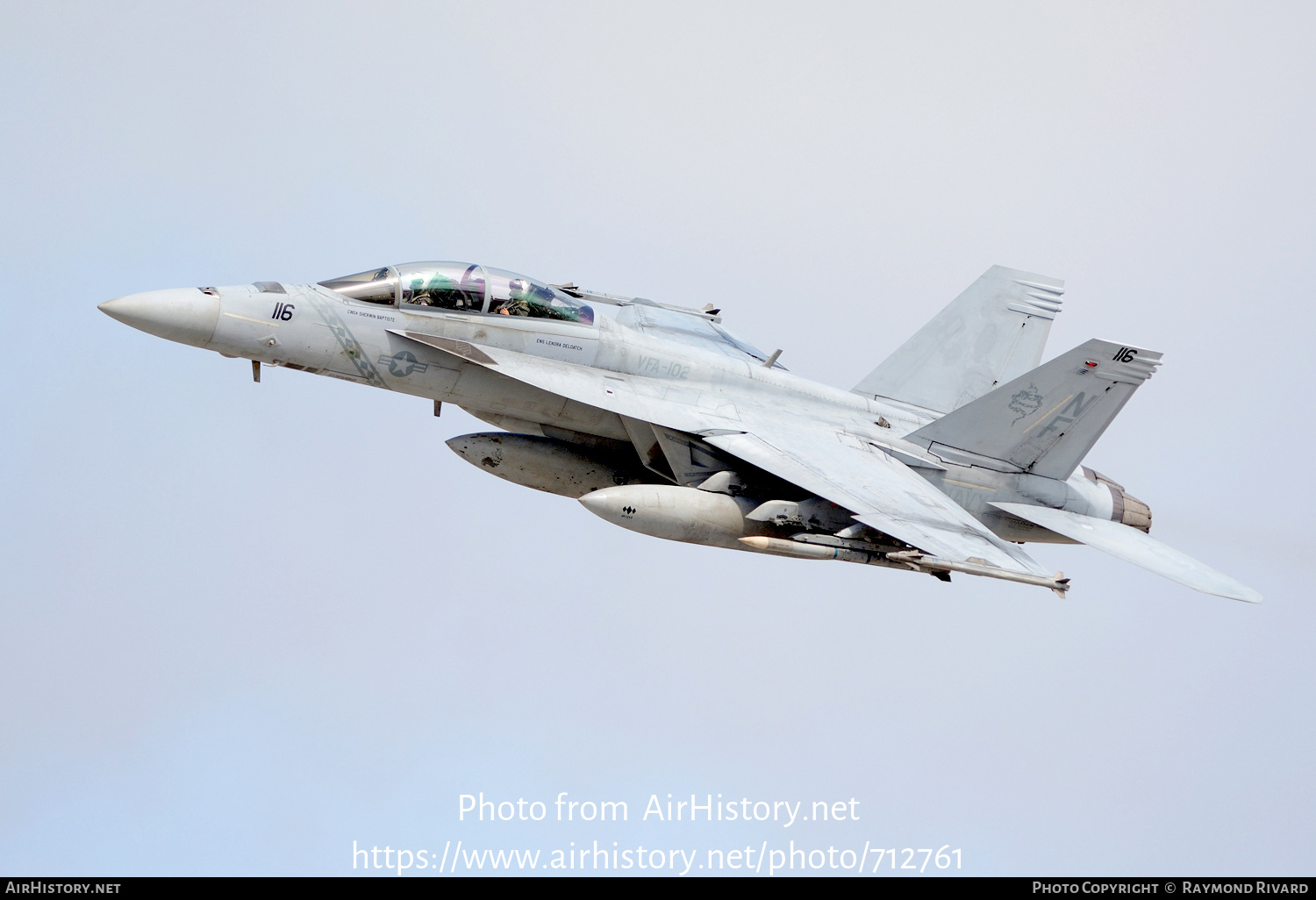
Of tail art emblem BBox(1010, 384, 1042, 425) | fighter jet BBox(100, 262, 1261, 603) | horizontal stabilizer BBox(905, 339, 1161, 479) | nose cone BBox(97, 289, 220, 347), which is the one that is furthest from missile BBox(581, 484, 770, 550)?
nose cone BBox(97, 289, 220, 347)

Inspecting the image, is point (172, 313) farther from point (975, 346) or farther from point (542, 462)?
point (975, 346)

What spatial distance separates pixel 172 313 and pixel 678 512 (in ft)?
19.4

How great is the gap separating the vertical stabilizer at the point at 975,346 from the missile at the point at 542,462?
13.8 ft

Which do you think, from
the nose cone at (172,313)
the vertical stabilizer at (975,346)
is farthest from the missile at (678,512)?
the nose cone at (172,313)

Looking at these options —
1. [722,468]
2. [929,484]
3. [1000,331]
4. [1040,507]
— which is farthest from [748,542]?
[1000,331]

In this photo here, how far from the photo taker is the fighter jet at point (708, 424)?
50.6 ft

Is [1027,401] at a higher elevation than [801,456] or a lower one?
higher

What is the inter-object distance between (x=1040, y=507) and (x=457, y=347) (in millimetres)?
7842

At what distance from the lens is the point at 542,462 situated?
56.2 ft

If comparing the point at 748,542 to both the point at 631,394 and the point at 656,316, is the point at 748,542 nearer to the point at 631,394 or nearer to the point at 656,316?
the point at 631,394

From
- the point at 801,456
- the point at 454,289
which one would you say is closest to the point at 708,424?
the point at 801,456

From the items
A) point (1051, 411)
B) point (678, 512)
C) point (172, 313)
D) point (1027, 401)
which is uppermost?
point (172, 313)

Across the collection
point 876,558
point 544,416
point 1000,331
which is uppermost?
point 1000,331

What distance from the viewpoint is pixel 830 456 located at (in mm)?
16719
